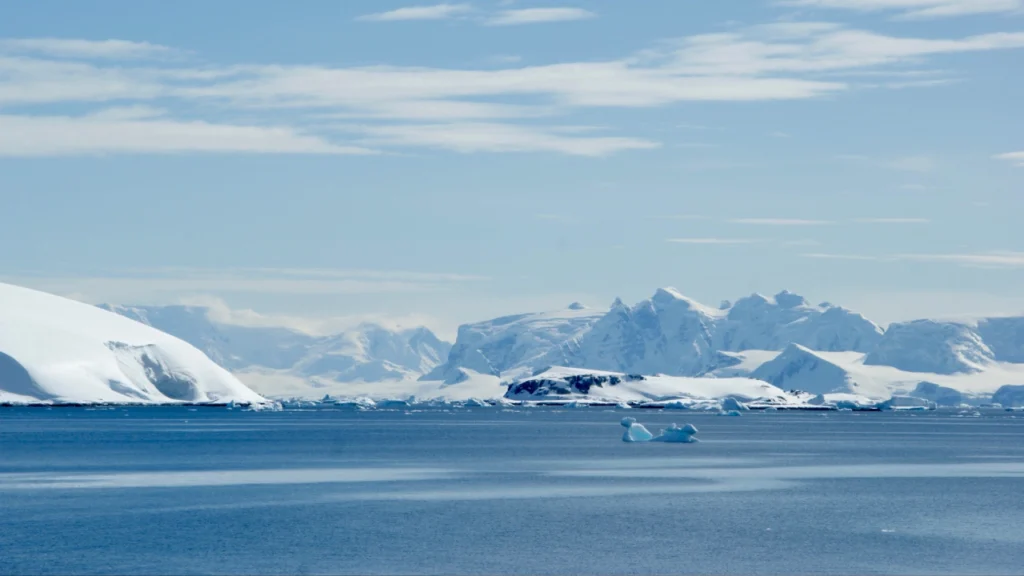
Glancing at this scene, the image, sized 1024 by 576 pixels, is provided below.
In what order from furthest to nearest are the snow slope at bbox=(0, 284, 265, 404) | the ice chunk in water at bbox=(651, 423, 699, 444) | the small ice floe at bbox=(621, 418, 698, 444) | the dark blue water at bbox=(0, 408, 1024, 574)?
the snow slope at bbox=(0, 284, 265, 404)
the small ice floe at bbox=(621, 418, 698, 444)
the ice chunk in water at bbox=(651, 423, 699, 444)
the dark blue water at bbox=(0, 408, 1024, 574)

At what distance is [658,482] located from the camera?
64.1 metres

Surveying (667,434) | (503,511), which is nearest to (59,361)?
(667,434)

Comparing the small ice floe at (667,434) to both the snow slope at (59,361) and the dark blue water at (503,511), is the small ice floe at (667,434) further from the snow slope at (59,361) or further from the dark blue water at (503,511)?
the snow slope at (59,361)

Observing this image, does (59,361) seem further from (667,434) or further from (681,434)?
(681,434)

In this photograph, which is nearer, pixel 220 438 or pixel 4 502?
pixel 4 502

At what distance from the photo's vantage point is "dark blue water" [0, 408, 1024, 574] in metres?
37.2

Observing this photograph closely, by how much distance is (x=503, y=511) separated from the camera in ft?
163

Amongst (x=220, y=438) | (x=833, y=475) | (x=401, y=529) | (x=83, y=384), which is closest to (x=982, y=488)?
(x=833, y=475)

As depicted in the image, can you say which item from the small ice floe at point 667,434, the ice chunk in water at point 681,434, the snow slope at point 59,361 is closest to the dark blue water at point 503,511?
the ice chunk in water at point 681,434

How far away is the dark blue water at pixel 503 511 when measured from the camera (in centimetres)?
3725

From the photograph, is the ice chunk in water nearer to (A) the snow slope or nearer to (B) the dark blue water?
(B) the dark blue water

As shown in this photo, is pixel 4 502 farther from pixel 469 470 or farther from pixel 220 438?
pixel 220 438

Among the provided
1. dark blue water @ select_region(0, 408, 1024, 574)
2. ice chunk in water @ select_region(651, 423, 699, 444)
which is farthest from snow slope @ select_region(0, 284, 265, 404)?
ice chunk in water @ select_region(651, 423, 699, 444)

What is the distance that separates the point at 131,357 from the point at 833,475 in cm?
14362
